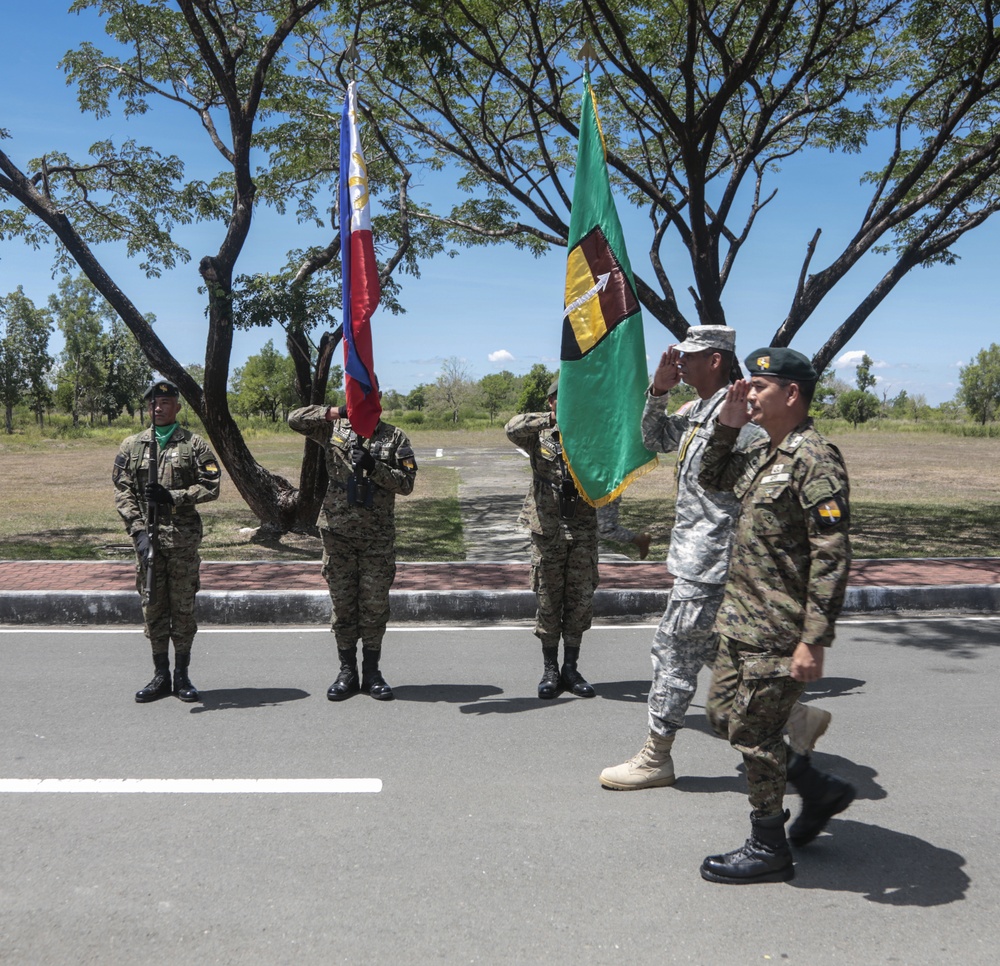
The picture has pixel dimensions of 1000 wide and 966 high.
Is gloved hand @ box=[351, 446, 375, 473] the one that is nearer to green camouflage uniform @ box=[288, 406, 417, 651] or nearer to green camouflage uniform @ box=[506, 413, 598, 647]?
green camouflage uniform @ box=[288, 406, 417, 651]

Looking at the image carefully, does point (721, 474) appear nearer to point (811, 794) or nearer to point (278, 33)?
point (811, 794)

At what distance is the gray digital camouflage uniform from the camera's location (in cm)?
411

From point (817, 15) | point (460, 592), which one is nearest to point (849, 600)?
point (460, 592)

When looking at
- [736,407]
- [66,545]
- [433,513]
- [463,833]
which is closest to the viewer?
[736,407]

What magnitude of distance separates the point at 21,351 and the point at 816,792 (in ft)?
153

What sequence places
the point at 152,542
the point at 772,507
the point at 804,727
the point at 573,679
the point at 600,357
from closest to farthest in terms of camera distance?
the point at 772,507 < the point at 804,727 < the point at 600,357 < the point at 152,542 < the point at 573,679

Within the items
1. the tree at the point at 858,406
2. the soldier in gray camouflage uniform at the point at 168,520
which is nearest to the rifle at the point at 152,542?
the soldier in gray camouflage uniform at the point at 168,520

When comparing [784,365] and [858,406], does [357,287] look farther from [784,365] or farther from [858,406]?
[858,406]

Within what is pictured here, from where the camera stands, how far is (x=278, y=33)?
1075 cm

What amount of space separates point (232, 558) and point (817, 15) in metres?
9.30

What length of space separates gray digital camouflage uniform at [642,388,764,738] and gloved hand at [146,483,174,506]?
115 inches

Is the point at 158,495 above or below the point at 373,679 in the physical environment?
above

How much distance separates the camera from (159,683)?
18.3ft

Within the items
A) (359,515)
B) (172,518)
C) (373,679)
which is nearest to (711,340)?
(359,515)
